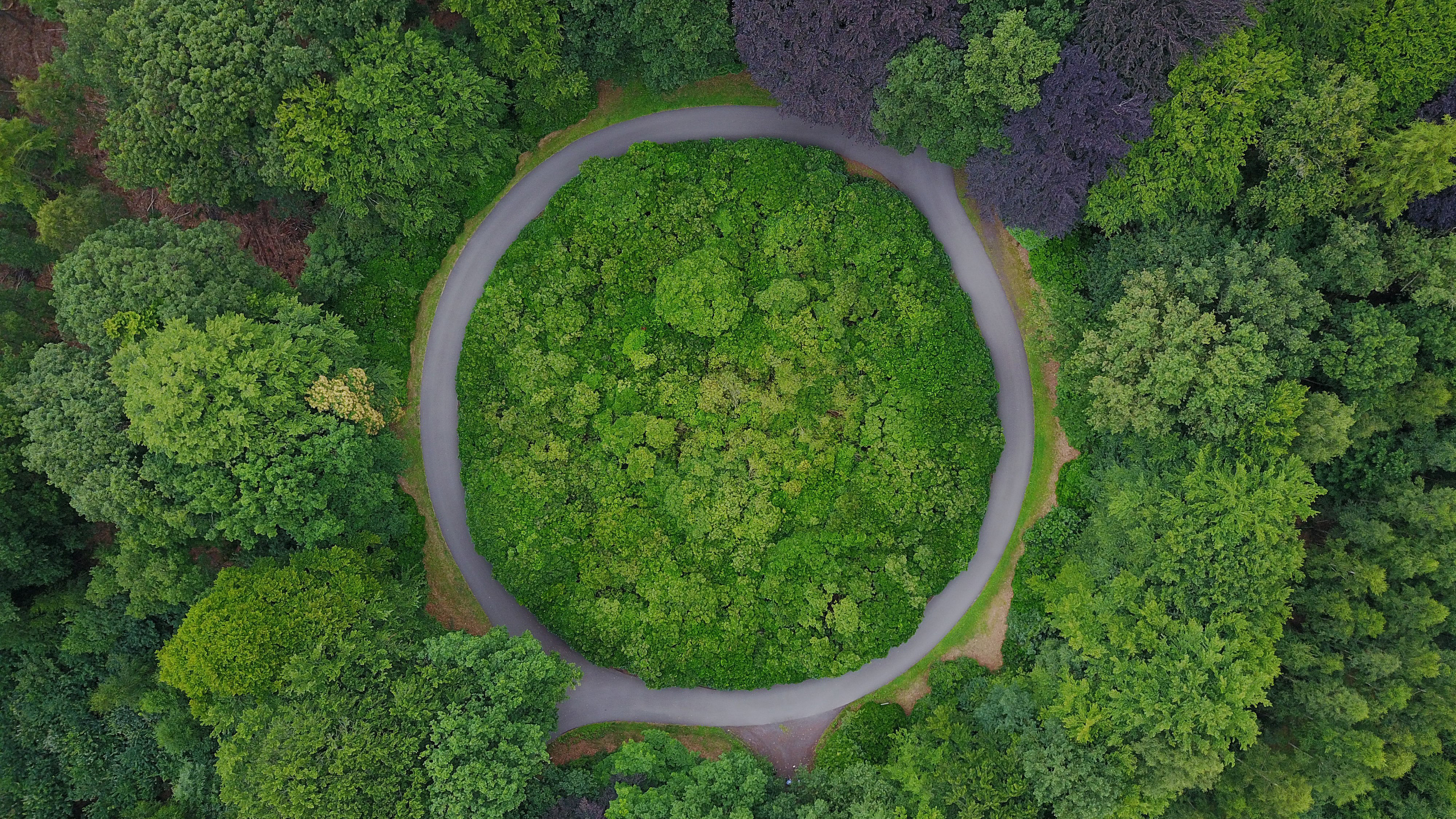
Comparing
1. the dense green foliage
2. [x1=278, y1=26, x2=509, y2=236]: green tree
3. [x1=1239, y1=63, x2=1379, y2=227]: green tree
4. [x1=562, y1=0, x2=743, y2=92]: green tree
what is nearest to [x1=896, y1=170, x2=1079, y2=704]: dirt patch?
[x1=1239, y1=63, x2=1379, y2=227]: green tree

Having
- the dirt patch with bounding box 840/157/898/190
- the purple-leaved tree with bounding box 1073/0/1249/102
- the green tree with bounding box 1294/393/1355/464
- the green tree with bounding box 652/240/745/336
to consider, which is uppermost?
the dirt patch with bounding box 840/157/898/190

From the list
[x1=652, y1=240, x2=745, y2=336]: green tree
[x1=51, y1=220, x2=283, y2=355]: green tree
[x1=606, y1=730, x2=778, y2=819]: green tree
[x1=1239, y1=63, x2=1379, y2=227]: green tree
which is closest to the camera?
[x1=1239, y1=63, x2=1379, y2=227]: green tree

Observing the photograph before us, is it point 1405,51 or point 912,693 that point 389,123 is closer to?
point 912,693

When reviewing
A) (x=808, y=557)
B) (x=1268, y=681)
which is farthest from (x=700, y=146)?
(x=1268, y=681)

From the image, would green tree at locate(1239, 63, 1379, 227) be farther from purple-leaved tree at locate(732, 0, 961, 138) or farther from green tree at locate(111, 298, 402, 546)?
green tree at locate(111, 298, 402, 546)

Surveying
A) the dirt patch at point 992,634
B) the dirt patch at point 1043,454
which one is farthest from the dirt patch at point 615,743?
the dirt patch at point 992,634

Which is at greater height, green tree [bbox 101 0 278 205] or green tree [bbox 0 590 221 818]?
green tree [bbox 101 0 278 205]

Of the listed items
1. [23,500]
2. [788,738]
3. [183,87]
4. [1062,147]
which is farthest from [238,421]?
[1062,147]
